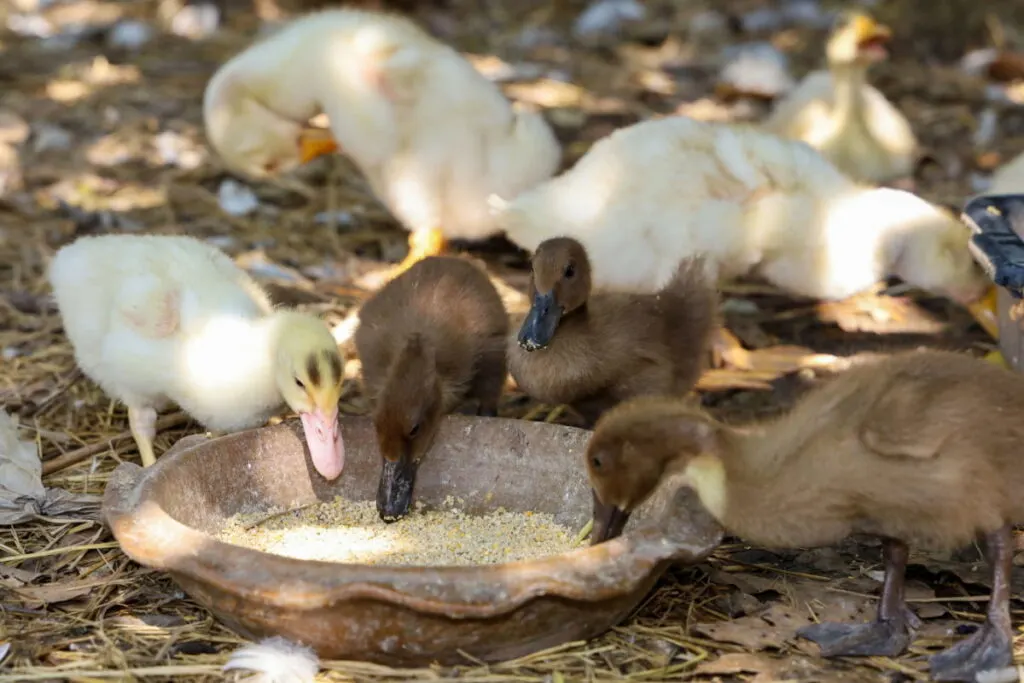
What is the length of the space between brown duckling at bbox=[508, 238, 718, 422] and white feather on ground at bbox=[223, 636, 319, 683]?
129 cm

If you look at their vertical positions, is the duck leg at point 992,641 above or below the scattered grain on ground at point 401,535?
above

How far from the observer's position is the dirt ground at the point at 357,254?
3.11 m

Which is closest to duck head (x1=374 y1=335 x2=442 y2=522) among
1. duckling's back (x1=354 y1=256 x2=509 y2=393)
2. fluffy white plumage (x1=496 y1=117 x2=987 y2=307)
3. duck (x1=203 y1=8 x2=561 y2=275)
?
duckling's back (x1=354 y1=256 x2=509 y2=393)

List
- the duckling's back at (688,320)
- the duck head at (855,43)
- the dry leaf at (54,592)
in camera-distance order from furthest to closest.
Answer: the duck head at (855,43) → the duckling's back at (688,320) → the dry leaf at (54,592)

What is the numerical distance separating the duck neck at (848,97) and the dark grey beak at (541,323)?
3108 mm

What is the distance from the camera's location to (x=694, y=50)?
912cm

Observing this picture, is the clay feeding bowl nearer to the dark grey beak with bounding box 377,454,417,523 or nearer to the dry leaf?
the dry leaf

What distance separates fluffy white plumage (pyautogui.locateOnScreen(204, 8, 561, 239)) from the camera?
5328 mm

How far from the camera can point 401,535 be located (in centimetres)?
352

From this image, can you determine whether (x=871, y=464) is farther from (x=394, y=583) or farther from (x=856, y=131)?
(x=856, y=131)

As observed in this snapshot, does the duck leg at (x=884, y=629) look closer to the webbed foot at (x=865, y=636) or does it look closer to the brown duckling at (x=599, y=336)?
the webbed foot at (x=865, y=636)

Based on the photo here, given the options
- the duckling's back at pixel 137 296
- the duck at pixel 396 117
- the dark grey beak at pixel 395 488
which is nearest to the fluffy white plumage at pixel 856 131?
the duck at pixel 396 117

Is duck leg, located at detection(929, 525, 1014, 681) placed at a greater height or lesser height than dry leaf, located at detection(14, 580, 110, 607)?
greater

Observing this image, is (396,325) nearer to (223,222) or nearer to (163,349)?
(163,349)
